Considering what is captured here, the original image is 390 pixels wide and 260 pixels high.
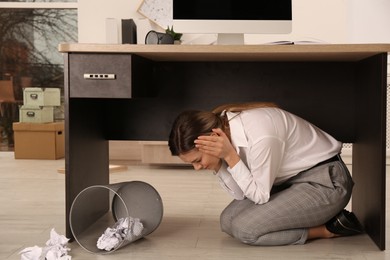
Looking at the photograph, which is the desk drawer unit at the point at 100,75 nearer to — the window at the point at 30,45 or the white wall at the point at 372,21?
the white wall at the point at 372,21

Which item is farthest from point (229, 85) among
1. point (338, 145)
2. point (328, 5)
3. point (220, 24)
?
point (328, 5)

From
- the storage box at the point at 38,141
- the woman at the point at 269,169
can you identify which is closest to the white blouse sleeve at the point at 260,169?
the woman at the point at 269,169

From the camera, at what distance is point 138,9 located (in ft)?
17.1

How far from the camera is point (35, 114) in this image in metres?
5.53

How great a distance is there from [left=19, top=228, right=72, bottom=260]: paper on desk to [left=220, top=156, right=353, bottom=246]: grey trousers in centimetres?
65

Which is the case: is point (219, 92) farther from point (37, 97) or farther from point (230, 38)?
point (37, 97)

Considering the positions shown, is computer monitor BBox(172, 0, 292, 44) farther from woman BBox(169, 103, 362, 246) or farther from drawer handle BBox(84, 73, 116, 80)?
drawer handle BBox(84, 73, 116, 80)

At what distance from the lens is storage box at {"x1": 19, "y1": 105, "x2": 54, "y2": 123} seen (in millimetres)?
5516

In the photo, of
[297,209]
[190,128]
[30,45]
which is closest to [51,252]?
[190,128]

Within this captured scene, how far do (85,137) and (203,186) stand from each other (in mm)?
1355

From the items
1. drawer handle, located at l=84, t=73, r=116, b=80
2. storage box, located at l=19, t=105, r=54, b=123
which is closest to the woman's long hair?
drawer handle, located at l=84, t=73, r=116, b=80

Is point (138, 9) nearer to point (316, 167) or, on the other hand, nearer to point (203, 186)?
point (203, 186)

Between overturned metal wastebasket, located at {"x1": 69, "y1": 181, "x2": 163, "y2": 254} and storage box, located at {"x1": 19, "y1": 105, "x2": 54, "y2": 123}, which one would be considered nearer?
overturned metal wastebasket, located at {"x1": 69, "y1": 181, "x2": 163, "y2": 254}

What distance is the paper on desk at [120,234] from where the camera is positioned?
91.9 inches
